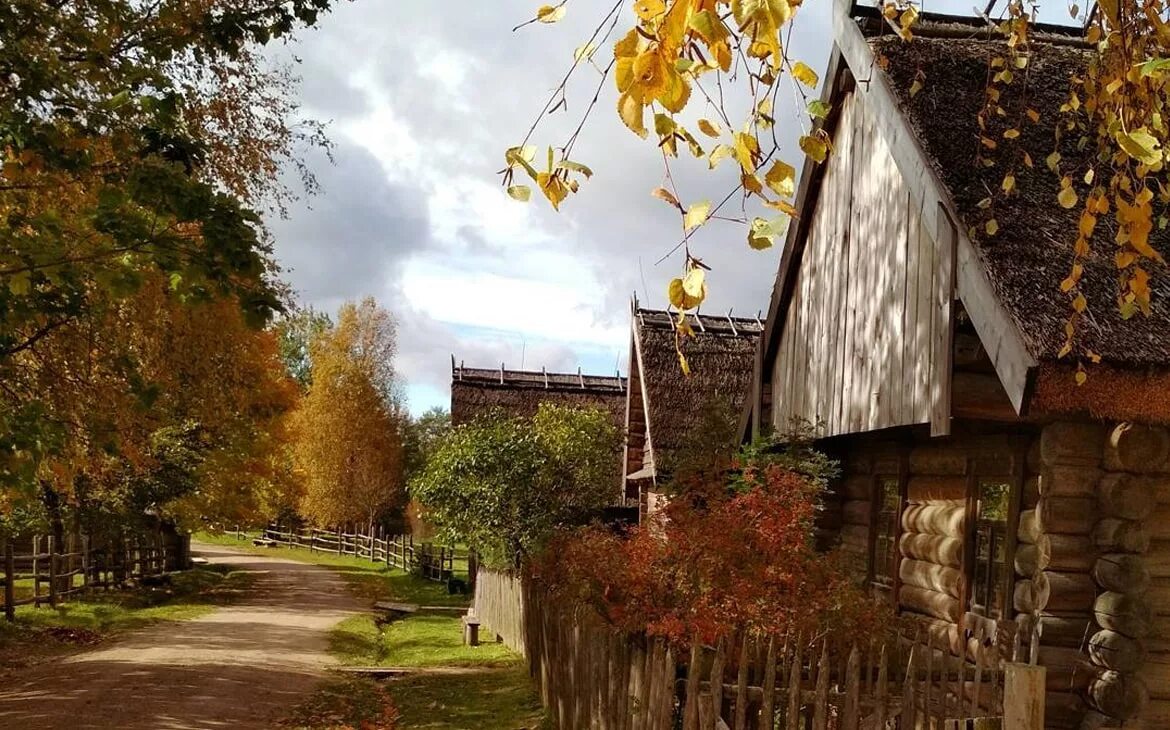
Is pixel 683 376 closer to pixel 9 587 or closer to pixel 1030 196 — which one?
pixel 9 587

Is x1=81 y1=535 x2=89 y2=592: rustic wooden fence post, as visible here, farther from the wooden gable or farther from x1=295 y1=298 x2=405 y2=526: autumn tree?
x1=295 y1=298 x2=405 y2=526: autumn tree

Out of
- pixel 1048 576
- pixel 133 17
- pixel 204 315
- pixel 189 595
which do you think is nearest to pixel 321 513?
pixel 189 595

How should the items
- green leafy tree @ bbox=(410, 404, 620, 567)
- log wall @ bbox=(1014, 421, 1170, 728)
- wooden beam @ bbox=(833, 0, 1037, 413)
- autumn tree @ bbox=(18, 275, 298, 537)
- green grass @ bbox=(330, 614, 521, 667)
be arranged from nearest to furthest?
wooden beam @ bbox=(833, 0, 1037, 413) → log wall @ bbox=(1014, 421, 1170, 728) → autumn tree @ bbox=(18, 275, 298, 537) → green grass @ bbox=(330, 614, 521, 667) → green leafy tree @ bbox=(410, 404, 620, 567)

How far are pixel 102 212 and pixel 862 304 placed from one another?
253 inches

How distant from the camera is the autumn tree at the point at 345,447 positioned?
157 ft

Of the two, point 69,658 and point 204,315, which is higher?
point 204,315

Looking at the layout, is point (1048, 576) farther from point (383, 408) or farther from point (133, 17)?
point (383, 408)

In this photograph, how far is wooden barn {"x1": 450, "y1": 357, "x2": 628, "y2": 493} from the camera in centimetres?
2959

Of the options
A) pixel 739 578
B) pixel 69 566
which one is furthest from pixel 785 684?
pixel 69 566

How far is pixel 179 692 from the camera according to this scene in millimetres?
13109

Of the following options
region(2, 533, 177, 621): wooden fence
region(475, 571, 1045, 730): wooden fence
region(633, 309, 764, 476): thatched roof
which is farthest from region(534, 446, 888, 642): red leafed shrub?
region(2, 533, 177, 621): wooden fence

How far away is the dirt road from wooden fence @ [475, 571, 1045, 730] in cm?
420

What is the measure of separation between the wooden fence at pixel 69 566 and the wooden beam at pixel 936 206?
1714 centimetres

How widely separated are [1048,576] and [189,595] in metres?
24.5
